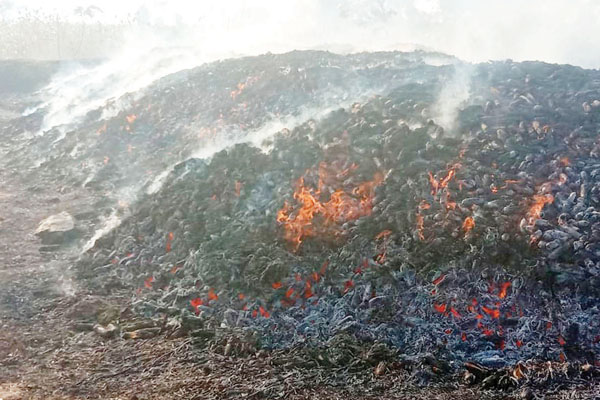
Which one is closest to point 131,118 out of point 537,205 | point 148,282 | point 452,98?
point 148,282

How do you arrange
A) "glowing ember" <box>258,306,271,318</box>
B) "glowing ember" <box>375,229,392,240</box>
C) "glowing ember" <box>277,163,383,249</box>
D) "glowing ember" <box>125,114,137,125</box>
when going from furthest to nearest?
"glowing ember" <box>125,114,137,125</box>
"glowing ember" <box>277,163,383,249</box>
"glowing ember" <box>375,229,392,240</box>
"glowing ember" <box>258,306,271,318</box>

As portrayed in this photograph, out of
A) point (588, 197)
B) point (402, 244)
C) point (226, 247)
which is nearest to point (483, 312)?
point (402, 244)

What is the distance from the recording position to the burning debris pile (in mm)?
8172

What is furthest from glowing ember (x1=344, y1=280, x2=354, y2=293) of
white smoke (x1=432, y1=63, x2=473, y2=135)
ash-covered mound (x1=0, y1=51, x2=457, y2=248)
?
ash-covered mound (x1=0, y1=51, x2=457, y2=248)

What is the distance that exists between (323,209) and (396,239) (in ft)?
5.97

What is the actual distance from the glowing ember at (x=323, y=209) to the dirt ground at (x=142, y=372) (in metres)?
2.97

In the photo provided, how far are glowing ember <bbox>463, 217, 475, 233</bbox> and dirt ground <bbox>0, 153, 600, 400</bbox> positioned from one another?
3.13 m

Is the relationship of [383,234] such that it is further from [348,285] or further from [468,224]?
[468,224]

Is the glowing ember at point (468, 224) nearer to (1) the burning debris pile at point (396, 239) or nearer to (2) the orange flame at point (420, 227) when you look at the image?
(1) the burning debris pile at point (396, 239)

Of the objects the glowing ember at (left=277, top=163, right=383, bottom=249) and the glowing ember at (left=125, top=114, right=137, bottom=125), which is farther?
the glowing ember at (left=125, top=114, right=137, bottom=125)

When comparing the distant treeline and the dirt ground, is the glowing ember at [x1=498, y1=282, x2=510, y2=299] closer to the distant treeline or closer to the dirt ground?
the dirt ground

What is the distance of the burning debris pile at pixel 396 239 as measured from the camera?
322 inches

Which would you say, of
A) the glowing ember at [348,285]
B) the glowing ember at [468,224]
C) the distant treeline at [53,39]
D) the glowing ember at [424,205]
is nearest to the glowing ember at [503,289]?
the glowing ember at [468,224]

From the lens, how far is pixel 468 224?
30.9 feet
